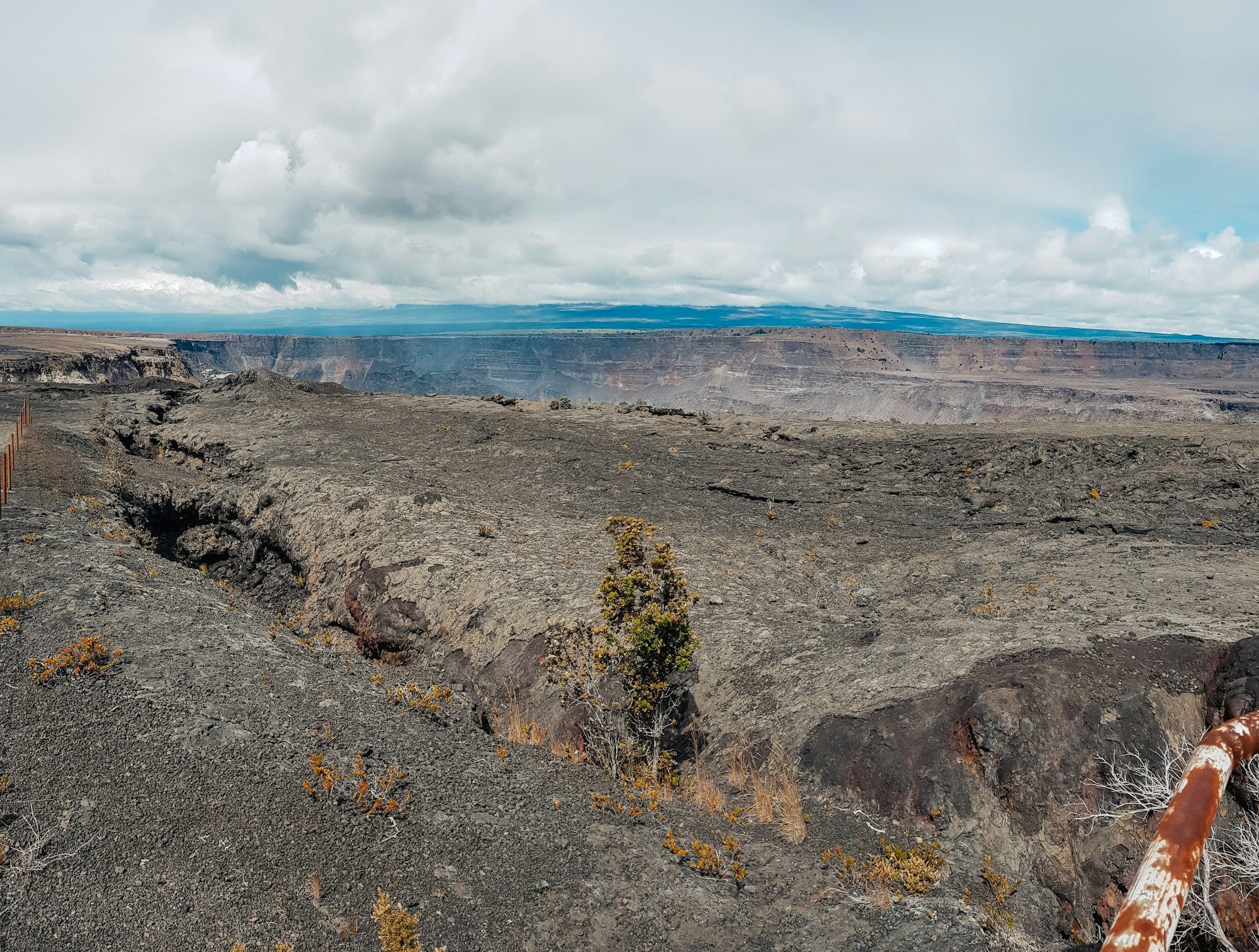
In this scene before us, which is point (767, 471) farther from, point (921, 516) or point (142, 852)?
point (142, 852)

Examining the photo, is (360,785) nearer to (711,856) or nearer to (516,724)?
(516,724)

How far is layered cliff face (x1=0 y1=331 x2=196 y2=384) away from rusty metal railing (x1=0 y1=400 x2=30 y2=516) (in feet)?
65.1

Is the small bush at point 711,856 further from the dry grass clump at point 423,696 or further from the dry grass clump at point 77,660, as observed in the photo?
the dry grass clump at point 77,660

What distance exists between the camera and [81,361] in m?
72.8

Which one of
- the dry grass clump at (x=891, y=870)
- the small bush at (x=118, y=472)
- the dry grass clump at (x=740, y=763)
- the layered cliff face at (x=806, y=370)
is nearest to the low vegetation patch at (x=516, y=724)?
the dry grass clump at (x=740, y=763)

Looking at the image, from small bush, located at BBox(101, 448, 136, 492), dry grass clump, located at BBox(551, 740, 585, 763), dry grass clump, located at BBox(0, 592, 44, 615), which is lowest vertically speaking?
dry grass clump, located at BBox(551, 740, 585, 763)

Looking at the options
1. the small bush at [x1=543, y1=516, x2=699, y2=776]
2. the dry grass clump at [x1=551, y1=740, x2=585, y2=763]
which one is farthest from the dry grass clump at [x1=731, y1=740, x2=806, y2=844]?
the dry grass clump at [x1=551, y1=740, x2=585, y2=763]

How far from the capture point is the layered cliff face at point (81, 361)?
5800cm

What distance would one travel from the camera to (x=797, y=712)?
8.76 meters

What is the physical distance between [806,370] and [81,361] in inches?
4725

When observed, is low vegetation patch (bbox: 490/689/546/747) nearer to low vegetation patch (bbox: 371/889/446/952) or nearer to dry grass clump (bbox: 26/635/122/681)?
low vegetation patch (bbox: 371/889/446/952)

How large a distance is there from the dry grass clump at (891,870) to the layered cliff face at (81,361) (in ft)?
165

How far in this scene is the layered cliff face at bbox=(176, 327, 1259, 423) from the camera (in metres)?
113

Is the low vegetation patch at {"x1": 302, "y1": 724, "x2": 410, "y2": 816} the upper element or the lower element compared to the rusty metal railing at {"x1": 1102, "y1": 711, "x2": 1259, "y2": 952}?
lower
